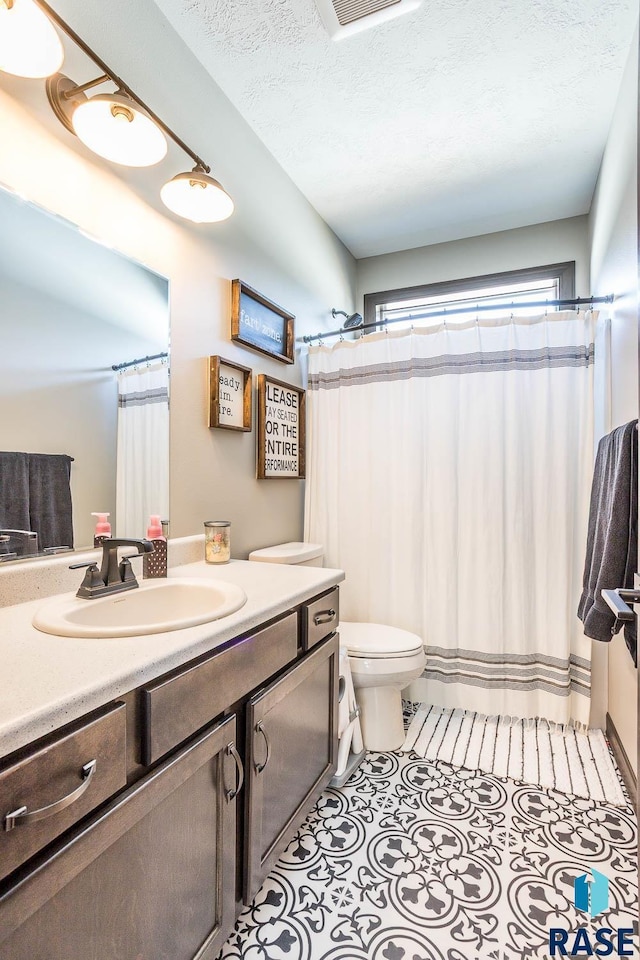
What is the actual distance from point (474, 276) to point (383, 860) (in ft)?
9.57

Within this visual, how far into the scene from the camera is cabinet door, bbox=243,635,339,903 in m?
1.13

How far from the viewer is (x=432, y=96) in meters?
1.86

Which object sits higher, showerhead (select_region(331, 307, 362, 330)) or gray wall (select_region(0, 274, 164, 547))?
showerhead (select_region(331, 307, 362, 330))

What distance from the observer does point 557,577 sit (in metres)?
2.09

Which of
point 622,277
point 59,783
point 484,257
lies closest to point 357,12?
point 622,277

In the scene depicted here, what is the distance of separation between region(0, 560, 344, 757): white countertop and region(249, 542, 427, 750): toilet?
78 cm

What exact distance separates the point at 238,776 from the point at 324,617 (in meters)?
0.55

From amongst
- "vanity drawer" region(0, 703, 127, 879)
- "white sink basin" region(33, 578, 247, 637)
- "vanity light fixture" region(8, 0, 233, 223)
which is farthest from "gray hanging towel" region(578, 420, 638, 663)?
"vanity light fixture" region(8, 0, 233, 223)

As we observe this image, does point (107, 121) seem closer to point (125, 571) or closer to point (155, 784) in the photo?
point (125, 571)

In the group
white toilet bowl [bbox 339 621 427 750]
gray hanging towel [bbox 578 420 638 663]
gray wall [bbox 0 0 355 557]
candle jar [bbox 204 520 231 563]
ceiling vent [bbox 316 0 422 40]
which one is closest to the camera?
gray wall [bbox 0 0 355 557]

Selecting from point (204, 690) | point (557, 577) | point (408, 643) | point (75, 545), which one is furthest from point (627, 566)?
point (75, 545)

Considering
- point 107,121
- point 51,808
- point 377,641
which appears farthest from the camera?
point 377,641

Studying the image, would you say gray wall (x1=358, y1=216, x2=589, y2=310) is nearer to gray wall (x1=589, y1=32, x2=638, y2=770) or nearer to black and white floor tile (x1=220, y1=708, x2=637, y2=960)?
gray wall (x1=589, y1=32, x2=638, y2=770)

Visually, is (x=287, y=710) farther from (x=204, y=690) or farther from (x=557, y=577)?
(x=557, y=577)
